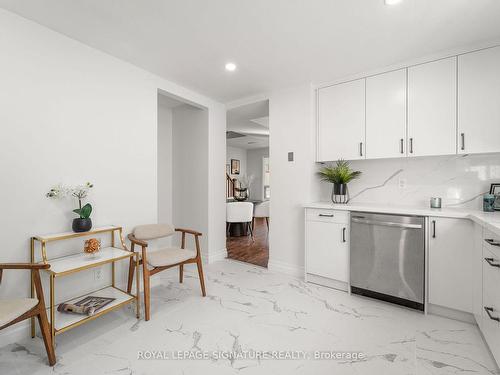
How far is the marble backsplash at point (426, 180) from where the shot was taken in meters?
2.46

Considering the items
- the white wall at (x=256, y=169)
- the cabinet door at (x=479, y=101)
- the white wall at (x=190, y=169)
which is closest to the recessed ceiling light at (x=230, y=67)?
the white wall at (x=190, y=169)

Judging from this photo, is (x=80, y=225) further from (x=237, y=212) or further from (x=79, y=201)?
(x=237, y=212)

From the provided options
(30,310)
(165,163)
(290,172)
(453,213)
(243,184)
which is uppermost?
(165,163)

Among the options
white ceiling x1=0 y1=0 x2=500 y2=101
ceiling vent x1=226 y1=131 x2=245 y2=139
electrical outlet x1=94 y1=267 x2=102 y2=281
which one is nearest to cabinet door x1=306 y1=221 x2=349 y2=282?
white ceiling x1=0 y1=0 x2=500 y2=101

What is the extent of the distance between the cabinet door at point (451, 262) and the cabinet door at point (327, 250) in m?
0.76

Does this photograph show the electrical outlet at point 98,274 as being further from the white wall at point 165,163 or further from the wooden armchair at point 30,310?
the white wall at point 165,163

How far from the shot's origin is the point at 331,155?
3.07 metres

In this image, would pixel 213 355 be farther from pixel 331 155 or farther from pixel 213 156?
pixel 213 156

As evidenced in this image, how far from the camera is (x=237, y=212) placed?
4934mm

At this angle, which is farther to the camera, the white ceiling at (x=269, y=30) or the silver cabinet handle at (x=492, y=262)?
the white ceiling at (x=269, y=30)

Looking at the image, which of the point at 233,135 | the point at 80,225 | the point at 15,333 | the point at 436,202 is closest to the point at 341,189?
the point at 436,202

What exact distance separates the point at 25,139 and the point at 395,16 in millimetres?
2982

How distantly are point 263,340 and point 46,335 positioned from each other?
145cm

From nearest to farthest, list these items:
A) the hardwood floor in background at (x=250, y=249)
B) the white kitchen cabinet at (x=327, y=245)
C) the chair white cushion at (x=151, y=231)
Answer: the chair white cushion at (x=151, y=231) < the white kitchen cabinet at (x=327, y=245) < the hardwood floor in background at (x=250, y=249)
